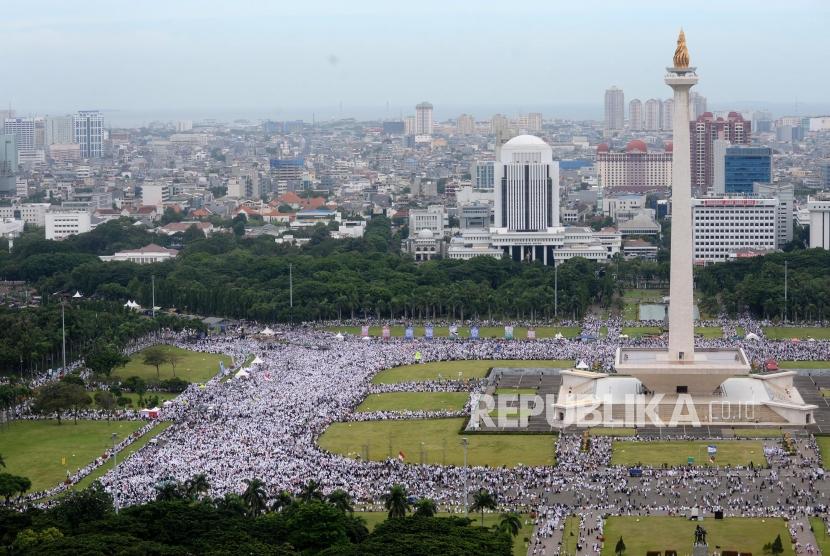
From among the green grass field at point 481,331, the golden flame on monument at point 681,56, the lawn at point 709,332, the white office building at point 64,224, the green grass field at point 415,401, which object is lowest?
the green grass field at point 415,401

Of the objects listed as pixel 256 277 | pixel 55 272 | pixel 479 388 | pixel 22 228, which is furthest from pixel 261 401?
pixel 22 228

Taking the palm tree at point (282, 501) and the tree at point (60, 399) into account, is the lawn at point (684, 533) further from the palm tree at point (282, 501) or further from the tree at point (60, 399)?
the tree at point (60, 399)

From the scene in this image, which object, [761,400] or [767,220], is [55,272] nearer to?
[767,220]

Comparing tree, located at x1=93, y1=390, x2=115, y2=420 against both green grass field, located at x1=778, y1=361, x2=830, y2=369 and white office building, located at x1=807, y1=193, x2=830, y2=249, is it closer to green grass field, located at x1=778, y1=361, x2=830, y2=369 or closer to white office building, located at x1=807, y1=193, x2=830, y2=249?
green grass field, located at x1=778, y1=361, x2=830, y2=369

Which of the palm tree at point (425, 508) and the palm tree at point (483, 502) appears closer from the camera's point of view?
the palm tree at point (425, 508)

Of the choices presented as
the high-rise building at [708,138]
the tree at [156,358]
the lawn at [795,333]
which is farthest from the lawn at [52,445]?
the high-rise building at [708,138]

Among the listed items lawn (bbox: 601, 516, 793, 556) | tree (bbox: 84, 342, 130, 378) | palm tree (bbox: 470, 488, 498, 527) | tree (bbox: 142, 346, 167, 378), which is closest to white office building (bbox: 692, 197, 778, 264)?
tree (bbox: 142, 346, 167, 378)
